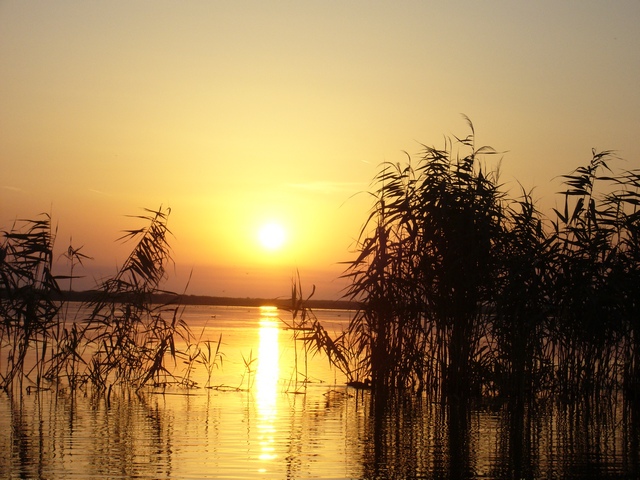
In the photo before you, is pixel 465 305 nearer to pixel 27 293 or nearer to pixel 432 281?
pixel 432 281

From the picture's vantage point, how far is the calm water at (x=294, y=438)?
827 centimetres

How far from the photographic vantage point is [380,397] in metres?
13.7

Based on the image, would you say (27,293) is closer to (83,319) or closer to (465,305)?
(83,319)

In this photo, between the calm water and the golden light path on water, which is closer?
the calm water

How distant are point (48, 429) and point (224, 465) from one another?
317 cm

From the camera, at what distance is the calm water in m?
8.27

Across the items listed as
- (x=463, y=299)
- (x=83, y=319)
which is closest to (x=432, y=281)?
(x=463, y=299)

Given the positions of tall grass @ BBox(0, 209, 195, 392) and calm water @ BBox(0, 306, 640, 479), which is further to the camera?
tall grass @ BBox(0, 209, 195, 392)

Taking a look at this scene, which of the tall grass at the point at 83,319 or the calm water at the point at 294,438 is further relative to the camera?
the tall grass at the point at 83,319

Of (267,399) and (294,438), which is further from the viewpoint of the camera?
(267,399)

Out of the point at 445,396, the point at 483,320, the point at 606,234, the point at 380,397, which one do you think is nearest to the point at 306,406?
the point at 380,397

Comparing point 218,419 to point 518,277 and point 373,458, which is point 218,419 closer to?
point 373,458

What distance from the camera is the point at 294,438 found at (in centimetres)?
1008

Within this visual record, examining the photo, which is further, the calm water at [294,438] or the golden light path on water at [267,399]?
the golden light path on water at [267,399]
